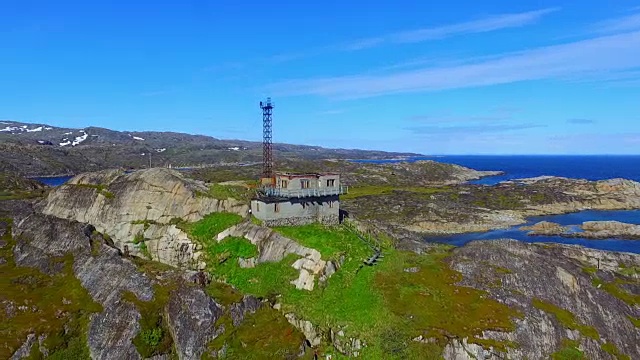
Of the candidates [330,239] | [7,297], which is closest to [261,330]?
[330,239]

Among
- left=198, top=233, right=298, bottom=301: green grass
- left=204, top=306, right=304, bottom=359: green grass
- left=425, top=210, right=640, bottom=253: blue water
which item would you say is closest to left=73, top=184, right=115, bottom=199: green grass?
left=198, top=233, right=298, bottom=301: green grass

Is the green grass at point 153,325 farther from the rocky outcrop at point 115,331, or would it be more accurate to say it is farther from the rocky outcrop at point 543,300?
the rocky outcrop at point 543,300

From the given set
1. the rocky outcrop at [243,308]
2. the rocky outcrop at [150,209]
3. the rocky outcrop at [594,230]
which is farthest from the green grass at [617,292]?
the rocky outcrop at [594,230]

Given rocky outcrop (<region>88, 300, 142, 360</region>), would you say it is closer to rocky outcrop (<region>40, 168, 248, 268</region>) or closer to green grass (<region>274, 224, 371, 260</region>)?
rocky outcrop (<region>40, 168, 248, 268</region>)

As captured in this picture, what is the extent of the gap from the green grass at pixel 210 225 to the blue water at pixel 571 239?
219ft

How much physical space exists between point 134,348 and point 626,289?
2154 inches

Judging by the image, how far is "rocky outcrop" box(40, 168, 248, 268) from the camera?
5981 centimetres

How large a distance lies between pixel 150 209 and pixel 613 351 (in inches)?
2209

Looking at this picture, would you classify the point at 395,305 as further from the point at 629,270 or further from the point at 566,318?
the point at 629,270

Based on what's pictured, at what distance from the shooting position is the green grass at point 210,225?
58812 mm

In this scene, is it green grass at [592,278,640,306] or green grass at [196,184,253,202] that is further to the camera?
green grass at [196,184,253,202]

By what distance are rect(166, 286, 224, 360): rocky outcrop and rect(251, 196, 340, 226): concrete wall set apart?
1455 cm

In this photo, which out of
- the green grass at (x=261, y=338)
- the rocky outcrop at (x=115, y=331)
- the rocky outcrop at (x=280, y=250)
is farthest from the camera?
the rocky outcrop at (x=280, y=250)

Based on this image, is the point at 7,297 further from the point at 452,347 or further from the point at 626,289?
the point at 626,289
